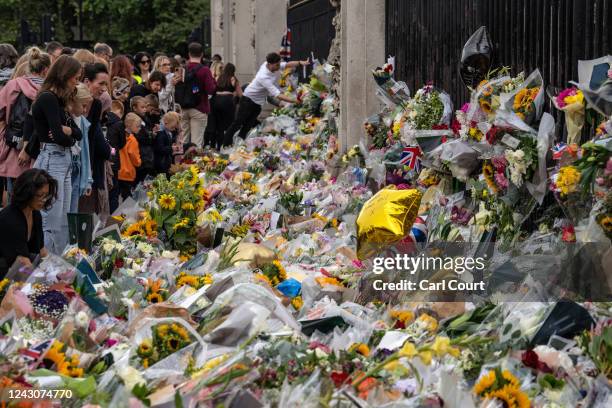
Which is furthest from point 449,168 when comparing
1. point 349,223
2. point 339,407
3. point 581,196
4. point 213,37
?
point 213,37

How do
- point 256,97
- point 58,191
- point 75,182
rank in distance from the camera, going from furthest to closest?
point 256,97, point 75,182, point 58,191

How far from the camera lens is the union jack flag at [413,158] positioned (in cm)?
999

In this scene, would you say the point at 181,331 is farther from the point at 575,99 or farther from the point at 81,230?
the point at 81,230

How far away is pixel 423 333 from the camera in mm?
5691

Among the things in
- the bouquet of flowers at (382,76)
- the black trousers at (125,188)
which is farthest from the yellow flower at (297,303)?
the black trousers at (125,188)

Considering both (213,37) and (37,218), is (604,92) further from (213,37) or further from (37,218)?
(213,37)

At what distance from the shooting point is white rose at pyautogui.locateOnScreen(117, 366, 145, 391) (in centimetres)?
473

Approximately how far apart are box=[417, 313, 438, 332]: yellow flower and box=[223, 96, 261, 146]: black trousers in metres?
13.1

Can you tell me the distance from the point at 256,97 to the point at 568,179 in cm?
1332

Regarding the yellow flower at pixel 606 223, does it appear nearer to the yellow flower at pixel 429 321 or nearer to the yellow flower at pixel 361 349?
the yellow flower at pixel 429 321

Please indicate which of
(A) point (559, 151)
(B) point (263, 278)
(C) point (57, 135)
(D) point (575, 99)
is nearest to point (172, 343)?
(B) point (263, 278)

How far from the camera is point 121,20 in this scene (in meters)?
42.5

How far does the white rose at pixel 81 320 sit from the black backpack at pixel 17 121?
4.39 metres

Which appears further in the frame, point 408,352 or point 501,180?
point 501,180
